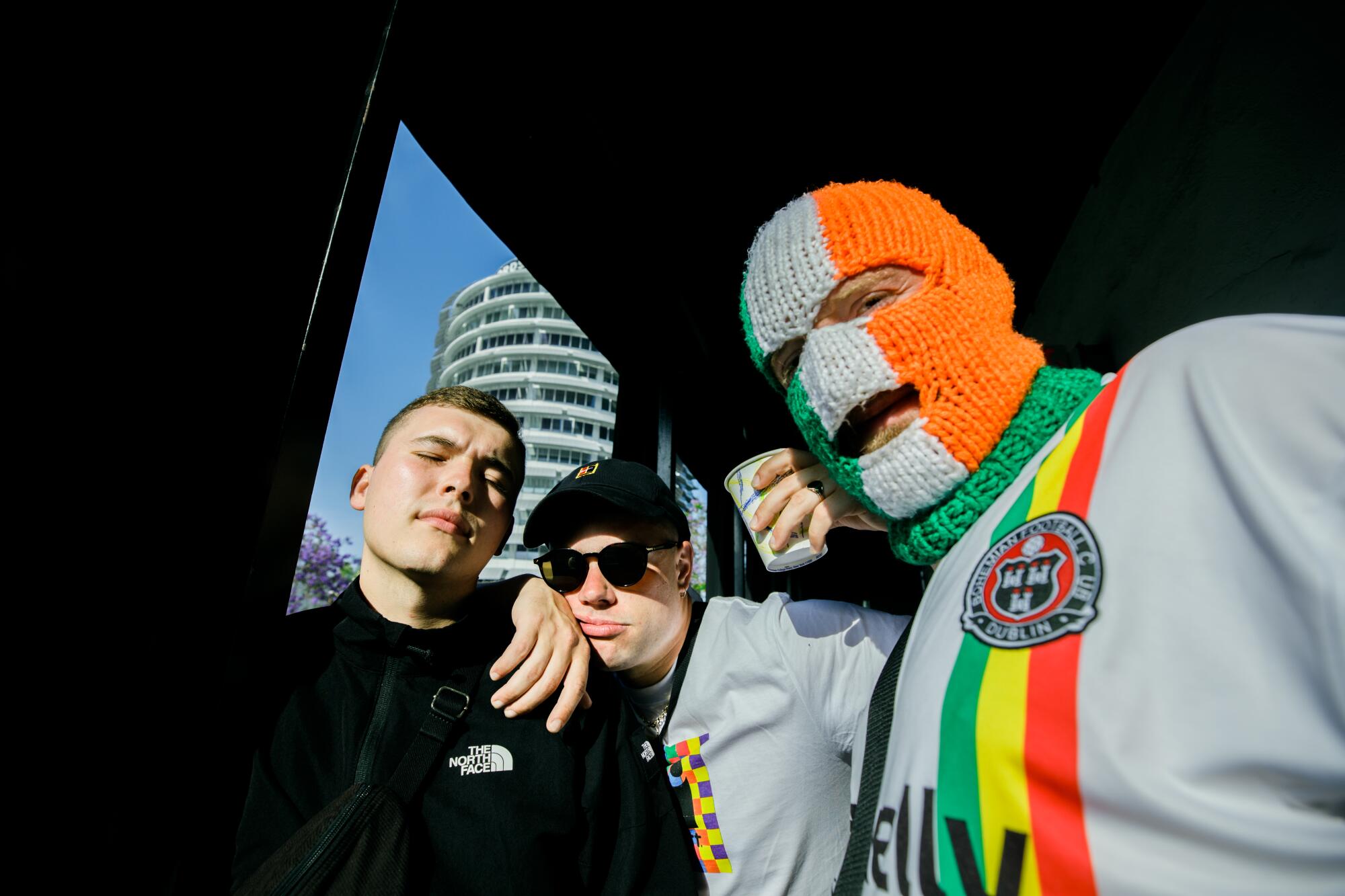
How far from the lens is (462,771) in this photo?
131cm

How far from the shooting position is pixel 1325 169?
54.2 inches

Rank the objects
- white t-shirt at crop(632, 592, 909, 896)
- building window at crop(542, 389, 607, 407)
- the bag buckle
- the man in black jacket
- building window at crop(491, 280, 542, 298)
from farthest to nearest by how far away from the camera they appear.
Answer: building window at crop(491, 280, 542, 298) < building window at crop(542, 389, 607, 407) < white t-shirt at crop(632, 592, 909, 896) < the bag buckle < the man in black jacket

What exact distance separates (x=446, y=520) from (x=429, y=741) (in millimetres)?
514

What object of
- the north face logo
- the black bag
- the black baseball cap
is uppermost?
the black baseball cap

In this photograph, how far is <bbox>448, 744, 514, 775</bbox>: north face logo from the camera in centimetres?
131

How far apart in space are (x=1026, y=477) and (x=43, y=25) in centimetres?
133

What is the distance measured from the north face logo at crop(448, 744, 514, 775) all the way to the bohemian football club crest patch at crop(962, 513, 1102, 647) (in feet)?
3.37

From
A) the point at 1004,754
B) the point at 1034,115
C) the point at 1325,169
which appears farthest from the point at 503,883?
the point at 1034,115

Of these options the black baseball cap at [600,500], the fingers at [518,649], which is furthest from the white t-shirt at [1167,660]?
the black baseball cap at [600,500]

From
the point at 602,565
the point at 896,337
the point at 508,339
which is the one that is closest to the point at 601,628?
the point at 602,565

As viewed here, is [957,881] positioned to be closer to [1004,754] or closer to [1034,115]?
[1004,754]

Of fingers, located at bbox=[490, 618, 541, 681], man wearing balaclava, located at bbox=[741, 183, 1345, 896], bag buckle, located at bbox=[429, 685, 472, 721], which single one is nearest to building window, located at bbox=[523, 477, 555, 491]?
fingers, located at bbox=[490, 618, 541, 681]

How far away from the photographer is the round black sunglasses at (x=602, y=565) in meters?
1.93

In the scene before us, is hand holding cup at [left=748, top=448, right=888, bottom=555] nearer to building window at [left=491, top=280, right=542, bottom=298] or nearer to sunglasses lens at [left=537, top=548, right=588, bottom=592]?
sunglasses lens at [left=537, top=548, right=588, bottom=592]
